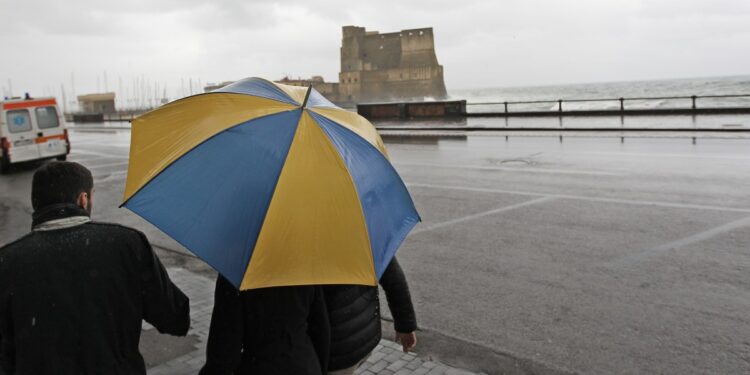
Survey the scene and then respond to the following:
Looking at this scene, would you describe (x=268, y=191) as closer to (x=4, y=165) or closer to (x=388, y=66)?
(x=4, y=165)

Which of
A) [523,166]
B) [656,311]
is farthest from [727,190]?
[656,311]

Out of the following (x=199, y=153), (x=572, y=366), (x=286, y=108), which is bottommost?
(x=572, y=366)

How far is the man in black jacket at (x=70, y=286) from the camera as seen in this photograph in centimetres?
206

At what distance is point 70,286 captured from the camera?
208cm

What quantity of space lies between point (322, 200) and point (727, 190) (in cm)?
1032

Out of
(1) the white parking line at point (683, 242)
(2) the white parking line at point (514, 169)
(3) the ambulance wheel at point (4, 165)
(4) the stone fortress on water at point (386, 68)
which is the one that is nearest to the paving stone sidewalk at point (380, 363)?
(1) the white parking line at point (683, 242)

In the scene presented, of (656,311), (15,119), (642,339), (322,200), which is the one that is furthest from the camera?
(15,119)

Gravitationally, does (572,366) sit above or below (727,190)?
below

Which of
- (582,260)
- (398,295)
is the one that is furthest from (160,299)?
(582,260)

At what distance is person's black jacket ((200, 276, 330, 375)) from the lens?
2.25 meters

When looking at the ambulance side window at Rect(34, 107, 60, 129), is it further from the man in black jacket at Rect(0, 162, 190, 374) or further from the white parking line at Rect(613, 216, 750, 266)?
the man in black jacket at Rect(0, 162, 190, 374)

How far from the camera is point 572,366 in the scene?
4305mm

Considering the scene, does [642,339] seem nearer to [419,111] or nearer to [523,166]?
[523,166]

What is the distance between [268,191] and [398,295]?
1.08 meters
